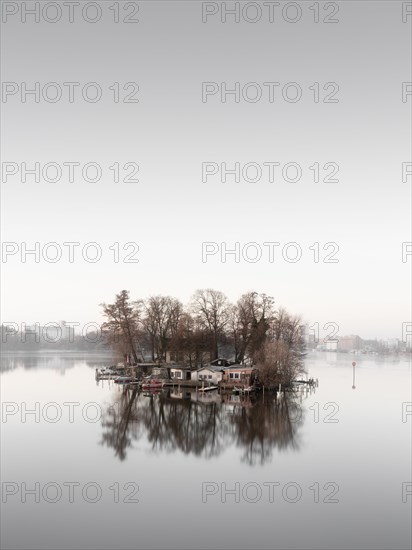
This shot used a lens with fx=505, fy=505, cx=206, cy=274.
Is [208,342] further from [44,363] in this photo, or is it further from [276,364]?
[44,363]

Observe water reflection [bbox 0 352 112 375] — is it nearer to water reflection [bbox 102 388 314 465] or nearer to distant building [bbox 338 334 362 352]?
water reflection [bbox 102 388 314 465]

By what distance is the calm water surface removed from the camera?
15.0m

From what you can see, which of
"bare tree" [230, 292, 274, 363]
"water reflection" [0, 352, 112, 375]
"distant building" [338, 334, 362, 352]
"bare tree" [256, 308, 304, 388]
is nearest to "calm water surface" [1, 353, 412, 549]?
"bare tree" [256, 308, 304, 388]

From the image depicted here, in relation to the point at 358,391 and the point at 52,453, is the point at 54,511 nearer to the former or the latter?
the point at 52,453

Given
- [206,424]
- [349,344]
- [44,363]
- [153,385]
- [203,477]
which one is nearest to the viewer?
[203,477]

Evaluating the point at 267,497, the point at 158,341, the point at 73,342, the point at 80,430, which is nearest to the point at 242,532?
the point at 267,497

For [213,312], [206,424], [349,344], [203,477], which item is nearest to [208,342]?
[213,312]

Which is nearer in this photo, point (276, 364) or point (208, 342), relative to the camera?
point (276, 364)

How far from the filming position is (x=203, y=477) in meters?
19.9

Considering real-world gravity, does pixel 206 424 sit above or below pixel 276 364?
below

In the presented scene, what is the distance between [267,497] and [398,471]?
22.0 feet

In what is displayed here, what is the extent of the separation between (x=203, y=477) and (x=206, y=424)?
994 cm

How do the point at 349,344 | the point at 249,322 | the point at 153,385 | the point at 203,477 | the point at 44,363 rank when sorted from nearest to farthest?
the point at 203,477, the point at 153,385, the point at 249,322, the point at 44,363, the point at 349,344

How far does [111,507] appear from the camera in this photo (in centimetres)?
1689
